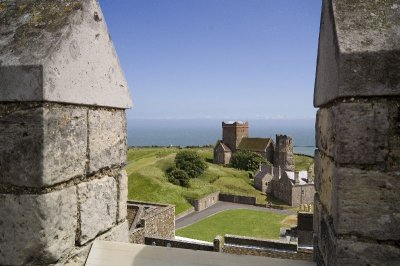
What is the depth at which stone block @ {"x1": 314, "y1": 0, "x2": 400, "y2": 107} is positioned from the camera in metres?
1.92

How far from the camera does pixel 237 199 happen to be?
45031mm

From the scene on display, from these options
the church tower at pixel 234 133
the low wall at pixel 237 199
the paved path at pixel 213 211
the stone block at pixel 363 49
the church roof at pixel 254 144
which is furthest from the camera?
the church tower at pixel 234 133

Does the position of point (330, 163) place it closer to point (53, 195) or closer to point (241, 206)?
point (53, 195)

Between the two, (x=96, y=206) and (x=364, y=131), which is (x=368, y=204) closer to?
(x=364, y=131)

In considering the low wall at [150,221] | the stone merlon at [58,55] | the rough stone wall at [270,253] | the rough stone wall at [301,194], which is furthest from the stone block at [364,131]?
the rough stone wall at [301,194]

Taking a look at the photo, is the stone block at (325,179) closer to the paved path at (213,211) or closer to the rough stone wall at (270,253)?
the rough stone wall at (270,253)

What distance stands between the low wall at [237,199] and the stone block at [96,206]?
42268 millimetres

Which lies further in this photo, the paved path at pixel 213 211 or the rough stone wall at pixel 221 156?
the rough stone wall at pixel 221 156

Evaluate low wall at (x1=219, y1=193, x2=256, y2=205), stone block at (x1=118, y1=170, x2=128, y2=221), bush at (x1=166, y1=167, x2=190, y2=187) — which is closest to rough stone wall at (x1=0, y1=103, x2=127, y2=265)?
stone block at (x1=118, y1=170, x2=128, y2=221)

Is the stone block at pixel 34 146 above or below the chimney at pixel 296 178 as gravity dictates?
above

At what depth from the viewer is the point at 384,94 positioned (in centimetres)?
193

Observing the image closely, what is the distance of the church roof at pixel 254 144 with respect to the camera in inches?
2743

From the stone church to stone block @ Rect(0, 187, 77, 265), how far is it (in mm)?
65158

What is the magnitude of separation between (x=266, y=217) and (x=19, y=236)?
3700 centimetres
